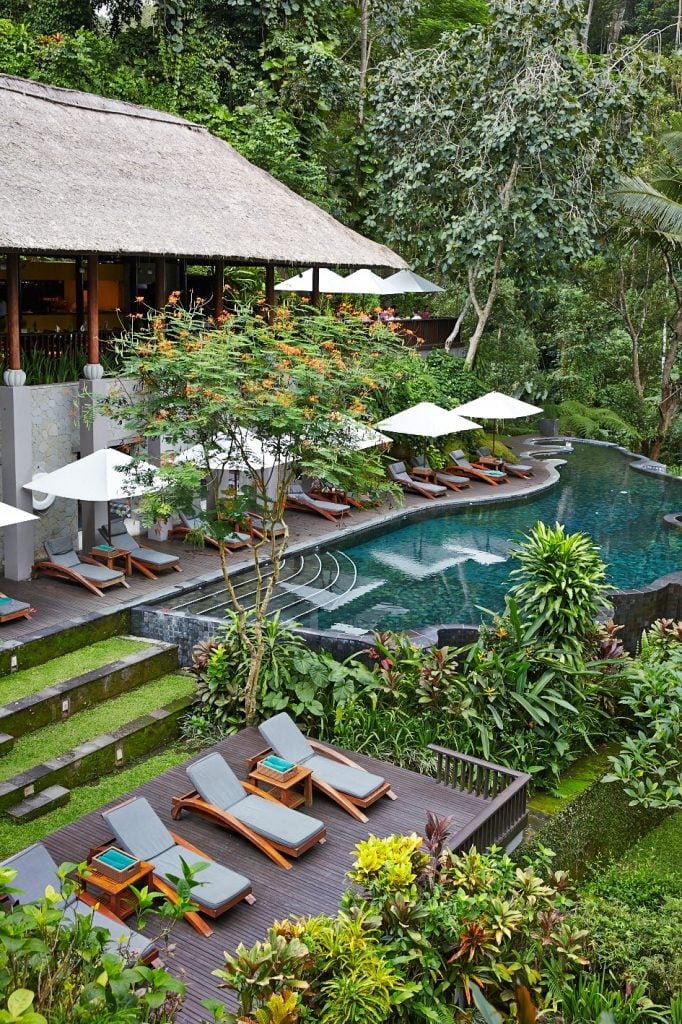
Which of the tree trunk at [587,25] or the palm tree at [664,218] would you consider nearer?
the palm tree at [664,218]

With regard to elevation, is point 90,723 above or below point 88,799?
above

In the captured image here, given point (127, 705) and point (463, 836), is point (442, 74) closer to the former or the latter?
point (127, 705)

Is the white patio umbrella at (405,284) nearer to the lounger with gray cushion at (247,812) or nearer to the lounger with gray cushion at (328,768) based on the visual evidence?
the lounger with gray cushion at (328,768)

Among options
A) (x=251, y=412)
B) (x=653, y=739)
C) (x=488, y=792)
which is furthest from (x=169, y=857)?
(x=653, y=739)

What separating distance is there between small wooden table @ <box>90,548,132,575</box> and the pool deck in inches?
7.4

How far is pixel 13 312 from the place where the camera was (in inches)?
539

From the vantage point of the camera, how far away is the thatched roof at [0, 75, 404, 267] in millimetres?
13727

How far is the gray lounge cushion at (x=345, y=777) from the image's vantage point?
359 inches

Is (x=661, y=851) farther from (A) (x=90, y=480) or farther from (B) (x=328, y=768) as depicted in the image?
(A) (x=90, y=480)

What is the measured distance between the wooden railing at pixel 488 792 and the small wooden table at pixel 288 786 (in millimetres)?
1369

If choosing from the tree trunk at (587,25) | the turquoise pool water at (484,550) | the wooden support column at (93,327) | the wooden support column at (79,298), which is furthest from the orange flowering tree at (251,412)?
the tree trunk at (587,25)

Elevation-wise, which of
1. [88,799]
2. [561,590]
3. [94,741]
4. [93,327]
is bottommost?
[88,799]

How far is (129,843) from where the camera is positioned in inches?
311

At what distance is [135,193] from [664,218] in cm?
1337
